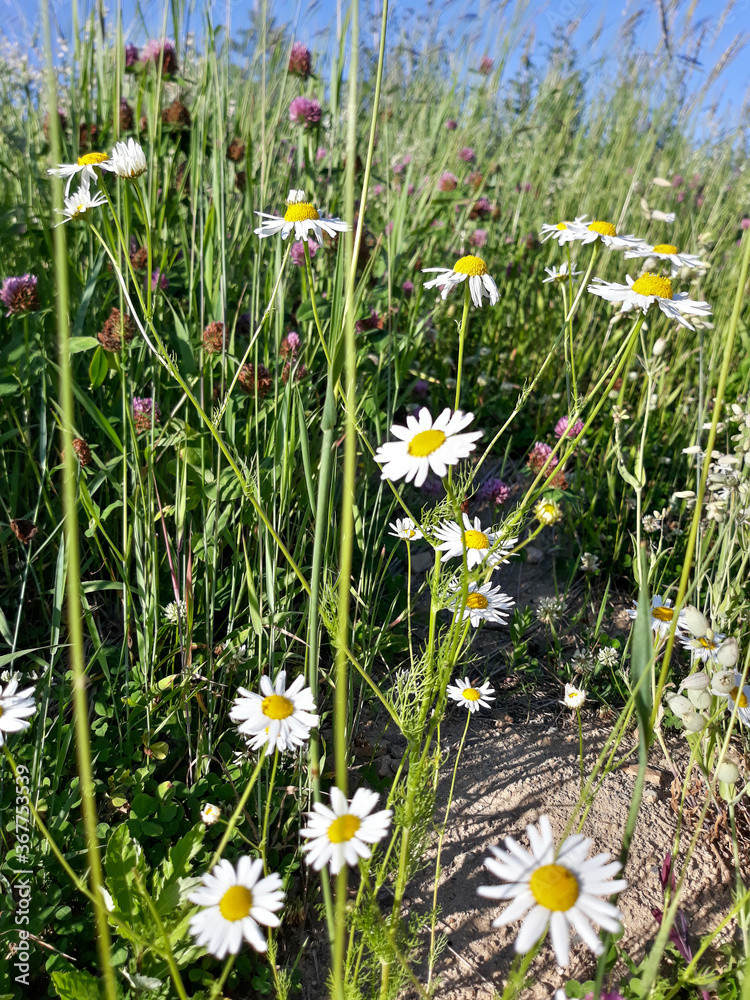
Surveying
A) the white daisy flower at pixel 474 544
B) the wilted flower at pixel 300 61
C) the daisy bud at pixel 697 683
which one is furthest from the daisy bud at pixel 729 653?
the wilted flower at pixel 300 61

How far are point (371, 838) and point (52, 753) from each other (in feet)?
2.29

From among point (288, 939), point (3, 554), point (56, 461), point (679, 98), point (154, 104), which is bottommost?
point (288, 939)

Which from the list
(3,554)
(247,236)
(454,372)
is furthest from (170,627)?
(454,372)

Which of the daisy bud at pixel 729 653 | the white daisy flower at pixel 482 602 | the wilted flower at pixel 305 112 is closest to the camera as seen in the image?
the daisy bud at pixel 729 653

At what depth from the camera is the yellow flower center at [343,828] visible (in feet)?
2.05

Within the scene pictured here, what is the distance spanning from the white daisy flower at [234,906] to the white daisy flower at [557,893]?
21 cm

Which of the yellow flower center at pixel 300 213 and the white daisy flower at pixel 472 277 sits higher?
the yellow flower center at pixel 300 213

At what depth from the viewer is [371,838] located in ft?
2.01

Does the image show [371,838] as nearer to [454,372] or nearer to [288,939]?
[288,939]

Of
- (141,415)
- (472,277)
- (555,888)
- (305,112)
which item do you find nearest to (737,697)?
(555,888)

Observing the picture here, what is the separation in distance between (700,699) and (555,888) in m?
0.45

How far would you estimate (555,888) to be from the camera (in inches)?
19.6

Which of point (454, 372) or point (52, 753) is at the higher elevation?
point (454, 372)

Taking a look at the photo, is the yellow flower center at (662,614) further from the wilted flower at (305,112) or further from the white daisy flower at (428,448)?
the wilted flower at (305,112)
